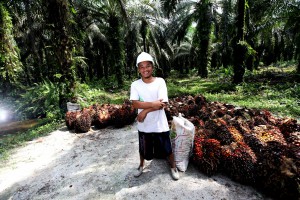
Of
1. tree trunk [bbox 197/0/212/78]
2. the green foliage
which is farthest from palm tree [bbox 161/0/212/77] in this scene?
the green foliage

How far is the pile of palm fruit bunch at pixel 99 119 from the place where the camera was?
5084mm

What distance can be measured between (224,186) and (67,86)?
5495 millimetres

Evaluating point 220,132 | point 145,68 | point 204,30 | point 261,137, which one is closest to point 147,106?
point 145,68

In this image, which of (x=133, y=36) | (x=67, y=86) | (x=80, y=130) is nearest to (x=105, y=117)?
(x=80, y=130)

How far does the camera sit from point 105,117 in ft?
17.7

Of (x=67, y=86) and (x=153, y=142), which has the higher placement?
(x=67, y=86)

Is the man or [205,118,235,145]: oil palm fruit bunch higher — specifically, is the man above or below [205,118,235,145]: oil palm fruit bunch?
above

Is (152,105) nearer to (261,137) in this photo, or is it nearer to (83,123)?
(261,137)

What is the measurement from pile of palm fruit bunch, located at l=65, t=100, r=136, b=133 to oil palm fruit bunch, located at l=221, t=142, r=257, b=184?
2974 mm

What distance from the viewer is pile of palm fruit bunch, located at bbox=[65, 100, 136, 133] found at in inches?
200

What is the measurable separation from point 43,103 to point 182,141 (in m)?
7.61

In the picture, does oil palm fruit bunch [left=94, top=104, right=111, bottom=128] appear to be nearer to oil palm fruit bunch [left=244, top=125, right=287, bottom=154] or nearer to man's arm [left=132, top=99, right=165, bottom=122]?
man's arm [left=132, top=99, right=165, bottom=122]

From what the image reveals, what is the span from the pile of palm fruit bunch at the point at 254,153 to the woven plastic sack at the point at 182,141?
0.14m

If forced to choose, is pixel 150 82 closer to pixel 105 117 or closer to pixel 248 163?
pixel 248 163
